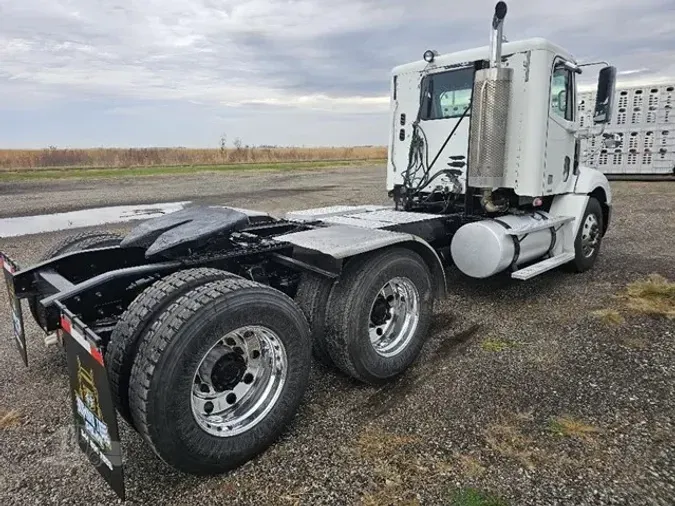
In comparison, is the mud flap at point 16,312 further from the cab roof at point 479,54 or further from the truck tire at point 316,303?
the cab roof at point 479,54

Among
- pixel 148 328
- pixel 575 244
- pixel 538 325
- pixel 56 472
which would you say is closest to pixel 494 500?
pixel 148 328

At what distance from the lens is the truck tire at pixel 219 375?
2.32 metres

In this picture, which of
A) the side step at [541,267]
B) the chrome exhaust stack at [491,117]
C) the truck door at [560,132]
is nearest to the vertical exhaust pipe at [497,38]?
the chrome exhaust stack at [491,117]

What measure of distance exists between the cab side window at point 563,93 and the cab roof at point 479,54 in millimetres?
187

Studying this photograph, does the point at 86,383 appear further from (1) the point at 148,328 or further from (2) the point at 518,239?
(2) the point at 518,239

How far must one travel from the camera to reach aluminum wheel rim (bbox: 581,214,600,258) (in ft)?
20.5

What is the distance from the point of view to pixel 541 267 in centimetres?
520

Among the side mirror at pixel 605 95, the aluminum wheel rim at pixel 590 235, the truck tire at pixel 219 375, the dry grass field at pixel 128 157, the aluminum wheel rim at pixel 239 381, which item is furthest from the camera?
the dry grass field at pixel 128 157

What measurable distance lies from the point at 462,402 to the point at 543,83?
3669 mm

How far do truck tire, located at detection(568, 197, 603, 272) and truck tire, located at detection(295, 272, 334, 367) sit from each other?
409 centimetres

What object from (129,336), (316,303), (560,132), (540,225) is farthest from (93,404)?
(560,132)

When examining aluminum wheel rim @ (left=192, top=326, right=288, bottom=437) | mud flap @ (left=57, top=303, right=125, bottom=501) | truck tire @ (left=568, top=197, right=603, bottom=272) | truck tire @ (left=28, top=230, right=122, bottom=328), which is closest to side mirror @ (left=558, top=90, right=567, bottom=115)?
truck tire @ (left=568, top=197, right=603, bottom=272)

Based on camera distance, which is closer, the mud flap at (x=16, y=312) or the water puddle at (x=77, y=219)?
the mud flap at (x=16, y=312)

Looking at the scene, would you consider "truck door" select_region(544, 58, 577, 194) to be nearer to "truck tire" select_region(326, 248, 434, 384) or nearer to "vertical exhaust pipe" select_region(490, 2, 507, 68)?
"vertical exhaust pipe" select_region(490, 2, 507, 68)
